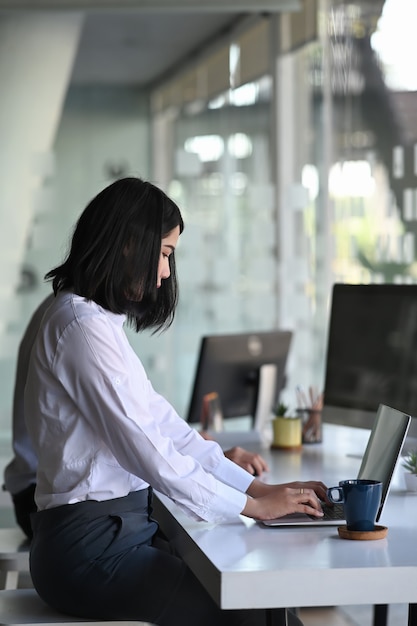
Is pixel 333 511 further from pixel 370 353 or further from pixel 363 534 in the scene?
pixel 370 353

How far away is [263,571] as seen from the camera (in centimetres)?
159

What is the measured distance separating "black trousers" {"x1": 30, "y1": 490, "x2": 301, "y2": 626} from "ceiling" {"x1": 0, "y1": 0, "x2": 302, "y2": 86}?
3638 mm

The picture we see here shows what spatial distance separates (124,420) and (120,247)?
0.35 meters

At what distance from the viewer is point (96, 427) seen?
6.48 ft

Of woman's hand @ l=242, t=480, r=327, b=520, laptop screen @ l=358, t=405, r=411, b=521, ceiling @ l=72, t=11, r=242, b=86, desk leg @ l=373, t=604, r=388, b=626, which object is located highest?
ceiling @ l=72, t=11, r=242, b=86

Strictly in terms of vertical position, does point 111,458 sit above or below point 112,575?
above

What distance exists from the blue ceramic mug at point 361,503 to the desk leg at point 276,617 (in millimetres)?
201

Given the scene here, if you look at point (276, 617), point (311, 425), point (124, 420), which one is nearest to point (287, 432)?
point (311, 425)

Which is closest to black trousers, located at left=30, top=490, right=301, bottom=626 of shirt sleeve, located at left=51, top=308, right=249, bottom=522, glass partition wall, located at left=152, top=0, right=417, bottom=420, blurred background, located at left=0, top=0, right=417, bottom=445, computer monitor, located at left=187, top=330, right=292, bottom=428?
shirt sleeve, located at left=51, top=308, right=249, bottom=522

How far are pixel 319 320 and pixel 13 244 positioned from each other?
5.76 ft

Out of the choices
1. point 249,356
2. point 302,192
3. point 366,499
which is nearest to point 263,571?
point 366,499

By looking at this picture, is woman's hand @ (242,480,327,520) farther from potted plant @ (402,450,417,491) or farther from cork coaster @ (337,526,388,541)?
potted plant @ (402,450,417,491)

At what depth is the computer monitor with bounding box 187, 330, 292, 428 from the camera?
129 inches

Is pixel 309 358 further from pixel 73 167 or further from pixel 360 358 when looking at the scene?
pixel 360 358
